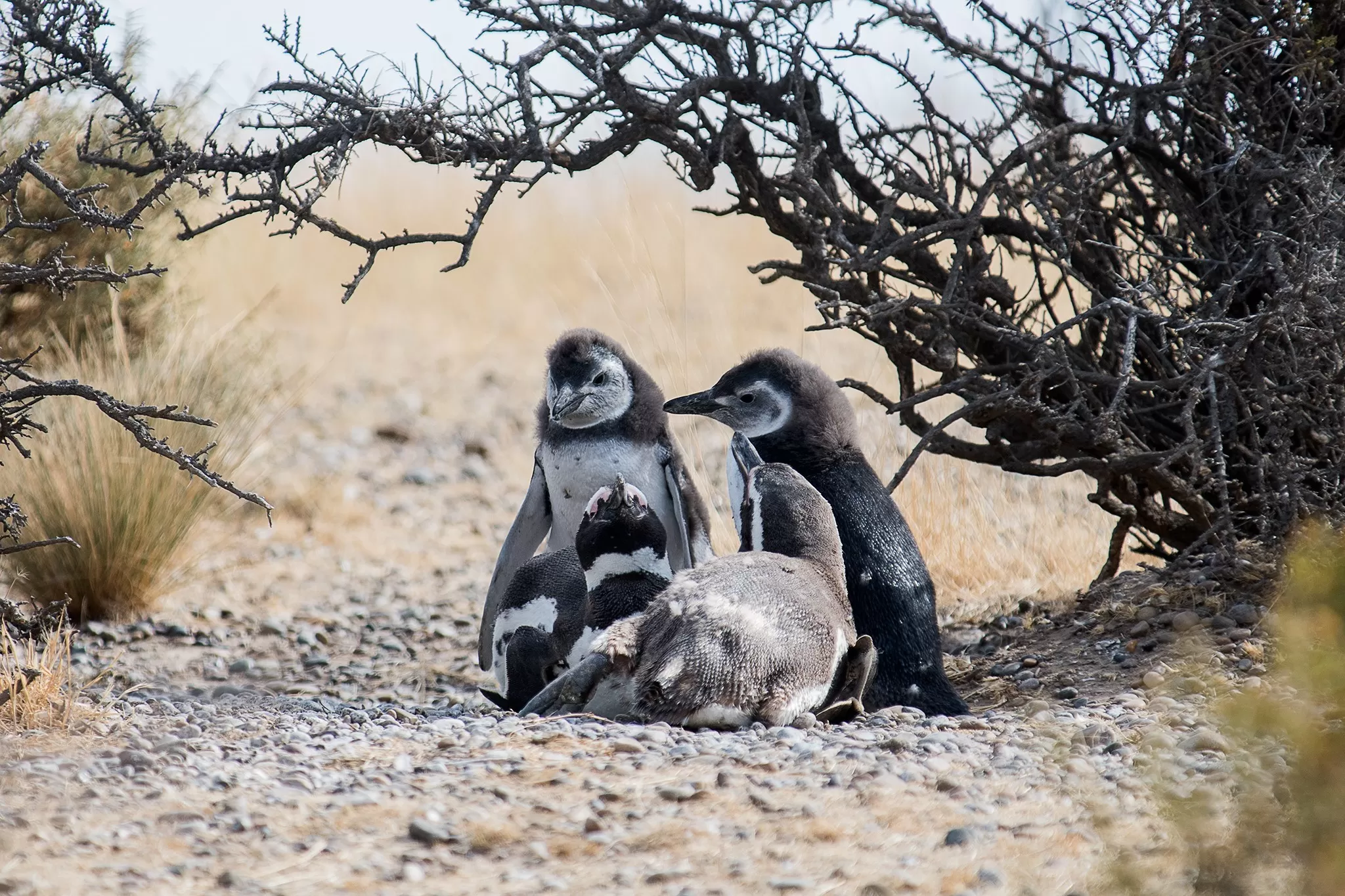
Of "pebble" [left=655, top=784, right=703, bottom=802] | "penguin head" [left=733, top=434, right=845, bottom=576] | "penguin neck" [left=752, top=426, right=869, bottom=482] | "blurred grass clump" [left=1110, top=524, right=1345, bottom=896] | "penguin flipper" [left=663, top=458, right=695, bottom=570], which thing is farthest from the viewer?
"penguin flipper" [left=663, top=458, right=695, bottom=570]

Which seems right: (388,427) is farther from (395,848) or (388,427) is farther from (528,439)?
(395,848)

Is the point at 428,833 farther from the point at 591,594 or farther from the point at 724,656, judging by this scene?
the point at 591,594

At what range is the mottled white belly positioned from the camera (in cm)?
557

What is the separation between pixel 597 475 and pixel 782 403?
2.72ft

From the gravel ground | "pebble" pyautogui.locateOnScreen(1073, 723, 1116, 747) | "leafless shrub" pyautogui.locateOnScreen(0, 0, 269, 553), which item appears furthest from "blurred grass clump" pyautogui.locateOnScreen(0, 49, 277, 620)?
"pebble" pyautogui.locateOnScreen(1073, 723, 1116, 747)

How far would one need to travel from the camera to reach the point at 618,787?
3191mm

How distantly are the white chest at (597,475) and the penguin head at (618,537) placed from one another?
0.80 m

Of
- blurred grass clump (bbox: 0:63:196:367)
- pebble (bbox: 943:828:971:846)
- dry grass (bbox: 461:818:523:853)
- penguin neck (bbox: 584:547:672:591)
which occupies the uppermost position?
blurred grass clump (bbox: 0:63:196:367)

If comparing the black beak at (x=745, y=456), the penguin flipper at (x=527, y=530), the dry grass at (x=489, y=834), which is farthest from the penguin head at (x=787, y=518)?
the dry grass at (x=489, y=834)

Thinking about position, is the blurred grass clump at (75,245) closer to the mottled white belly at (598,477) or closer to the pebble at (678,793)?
the mottled white belly at (598,477)

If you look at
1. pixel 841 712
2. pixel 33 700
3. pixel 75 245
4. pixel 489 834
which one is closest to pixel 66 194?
pixel 33 700

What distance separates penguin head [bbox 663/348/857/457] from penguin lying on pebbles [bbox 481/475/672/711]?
83 cm

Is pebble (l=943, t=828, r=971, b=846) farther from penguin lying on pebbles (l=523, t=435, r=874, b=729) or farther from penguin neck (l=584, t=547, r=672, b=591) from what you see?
penguin neck (l=584, t=547, r=672, b=591)

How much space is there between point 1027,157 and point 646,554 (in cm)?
214
